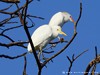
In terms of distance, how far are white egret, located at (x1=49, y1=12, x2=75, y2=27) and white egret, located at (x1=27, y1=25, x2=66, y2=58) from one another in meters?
0.15

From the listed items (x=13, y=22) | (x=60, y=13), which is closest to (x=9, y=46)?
(x=13, y=22)

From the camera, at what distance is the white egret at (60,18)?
4326 mm

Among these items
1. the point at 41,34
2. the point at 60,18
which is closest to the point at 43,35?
the point at 41,34

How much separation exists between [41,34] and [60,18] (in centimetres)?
59

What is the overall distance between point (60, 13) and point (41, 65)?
2311 millimetres

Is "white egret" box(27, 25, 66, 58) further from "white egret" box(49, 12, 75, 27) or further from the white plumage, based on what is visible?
"white egret" box(49, 12, 75, 27)

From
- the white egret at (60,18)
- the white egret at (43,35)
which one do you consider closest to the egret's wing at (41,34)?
the white egret at (43,35)

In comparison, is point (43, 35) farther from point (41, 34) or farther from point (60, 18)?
point (60, 18)

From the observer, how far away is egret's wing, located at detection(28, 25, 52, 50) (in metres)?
4.07

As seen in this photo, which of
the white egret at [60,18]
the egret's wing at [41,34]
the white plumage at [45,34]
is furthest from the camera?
the white egret at [60,18]

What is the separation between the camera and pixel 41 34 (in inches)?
167

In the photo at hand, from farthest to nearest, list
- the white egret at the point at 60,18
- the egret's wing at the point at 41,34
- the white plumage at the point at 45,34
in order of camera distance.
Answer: the white egret at the point at 60,18, the egret's wing at the point at 41,34, the white plumage at the point at 45,34

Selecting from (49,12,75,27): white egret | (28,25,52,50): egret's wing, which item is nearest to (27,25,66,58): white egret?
(28,25,52,50): egret's wing

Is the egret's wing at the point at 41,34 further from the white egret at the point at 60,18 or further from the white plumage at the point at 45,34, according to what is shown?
the white egret at the point at 60,18
